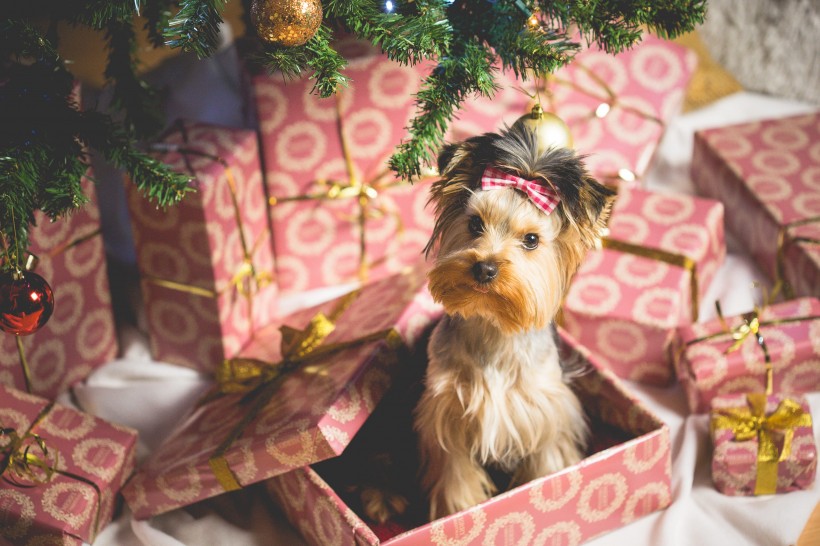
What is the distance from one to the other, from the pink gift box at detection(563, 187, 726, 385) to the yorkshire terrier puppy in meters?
0.31

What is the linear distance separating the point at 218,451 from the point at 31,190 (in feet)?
1.91

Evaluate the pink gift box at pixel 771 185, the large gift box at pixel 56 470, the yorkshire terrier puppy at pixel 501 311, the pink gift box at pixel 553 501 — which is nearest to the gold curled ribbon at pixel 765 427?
the pink gift box at pixel 553 501

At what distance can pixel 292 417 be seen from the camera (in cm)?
151

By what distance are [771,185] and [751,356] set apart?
2.07ft

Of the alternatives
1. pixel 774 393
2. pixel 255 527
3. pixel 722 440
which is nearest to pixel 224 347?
pixel 255 527

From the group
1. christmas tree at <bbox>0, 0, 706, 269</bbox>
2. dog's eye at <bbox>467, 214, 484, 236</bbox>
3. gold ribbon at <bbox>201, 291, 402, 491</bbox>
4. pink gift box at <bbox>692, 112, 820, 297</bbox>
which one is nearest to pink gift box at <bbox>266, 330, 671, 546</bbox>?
gold ribbon at <bbox>201, 291, 402, 491</bbox>

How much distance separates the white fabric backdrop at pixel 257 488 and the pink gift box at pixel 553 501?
0.06 m

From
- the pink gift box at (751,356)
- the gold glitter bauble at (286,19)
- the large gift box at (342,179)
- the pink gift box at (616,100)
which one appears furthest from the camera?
the pink gift box at (616,100)

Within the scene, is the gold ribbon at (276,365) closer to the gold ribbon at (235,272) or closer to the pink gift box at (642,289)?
the gold ribbon at (235,272)

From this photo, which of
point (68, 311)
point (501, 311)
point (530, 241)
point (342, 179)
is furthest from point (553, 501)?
point (68, 311)

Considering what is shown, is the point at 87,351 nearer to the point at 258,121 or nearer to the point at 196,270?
the point at 196,270

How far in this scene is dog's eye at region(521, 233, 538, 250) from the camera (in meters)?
1.39

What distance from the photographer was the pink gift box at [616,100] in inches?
89.3

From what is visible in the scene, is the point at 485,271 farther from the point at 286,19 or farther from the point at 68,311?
→ the point at 68,311
